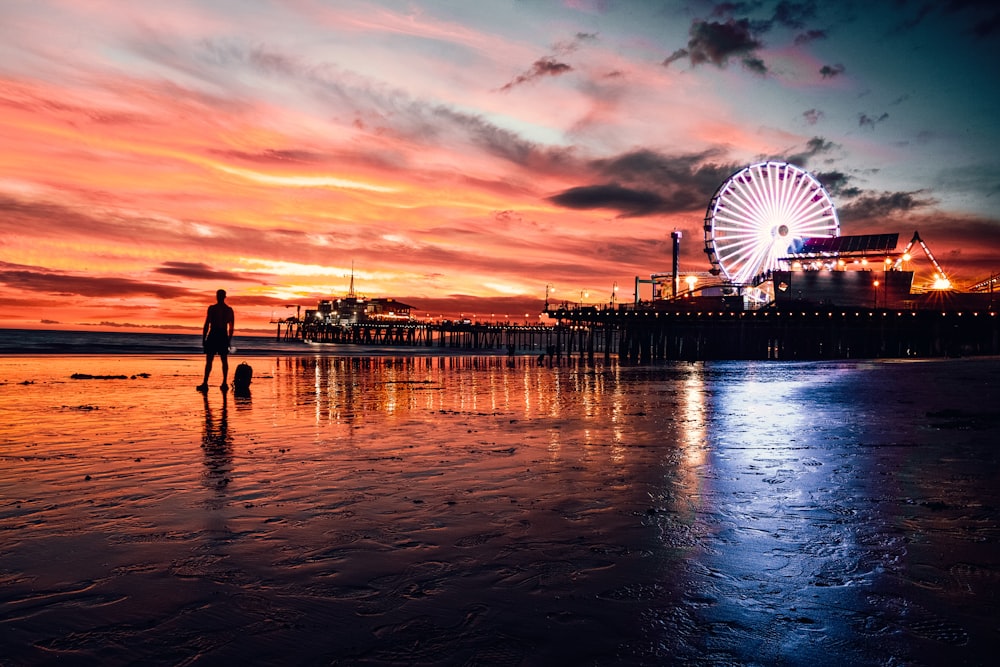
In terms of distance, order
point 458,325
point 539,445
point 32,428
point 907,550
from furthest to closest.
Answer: point 458,325, point 32,428, point 539,445, point 907,550

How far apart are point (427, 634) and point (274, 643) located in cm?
71

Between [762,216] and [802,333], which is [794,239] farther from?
[802,333]

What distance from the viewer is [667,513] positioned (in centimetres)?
519

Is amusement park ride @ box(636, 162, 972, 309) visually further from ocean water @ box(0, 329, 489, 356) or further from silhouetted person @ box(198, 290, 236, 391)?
silhouetted person @ box(198, 290, 236, 391)

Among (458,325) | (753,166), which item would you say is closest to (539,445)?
(753,166)

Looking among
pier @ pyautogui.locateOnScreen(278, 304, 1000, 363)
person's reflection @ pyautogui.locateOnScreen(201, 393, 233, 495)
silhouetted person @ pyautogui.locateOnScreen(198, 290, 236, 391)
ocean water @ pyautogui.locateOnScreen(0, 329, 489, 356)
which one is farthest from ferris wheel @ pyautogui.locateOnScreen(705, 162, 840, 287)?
person's reflection @ pyautogui.locateOnScreen(201, 393, 233, 495)

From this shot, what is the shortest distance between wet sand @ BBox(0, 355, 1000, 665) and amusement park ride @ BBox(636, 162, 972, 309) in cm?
6483

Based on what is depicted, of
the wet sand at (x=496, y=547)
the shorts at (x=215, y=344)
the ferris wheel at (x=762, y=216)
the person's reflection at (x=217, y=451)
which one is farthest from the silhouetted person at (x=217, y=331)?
the ferris wheel at (x=762, y=216)

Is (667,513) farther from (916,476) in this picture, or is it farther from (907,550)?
(916,476)

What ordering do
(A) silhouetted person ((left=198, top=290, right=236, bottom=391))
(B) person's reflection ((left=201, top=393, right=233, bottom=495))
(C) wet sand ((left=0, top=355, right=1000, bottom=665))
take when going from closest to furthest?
1. (C) wet sand ((left=0, top=355, right=1000, bottom=665))
2. (B) person's reflection ((left=201, top=393, right=233, bottom=495))
3. (A) silhouetted person ((left=198, top=290, right=236, bottom=391))

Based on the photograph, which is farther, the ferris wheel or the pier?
the ferris wheel

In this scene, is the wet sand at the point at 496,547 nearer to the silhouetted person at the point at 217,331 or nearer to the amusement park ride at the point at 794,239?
the silhouetted person at the point at 217,331

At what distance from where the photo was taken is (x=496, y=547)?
4.23 meters

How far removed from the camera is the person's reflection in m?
6.27
